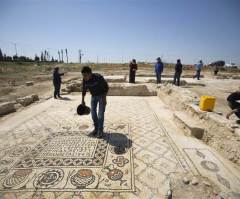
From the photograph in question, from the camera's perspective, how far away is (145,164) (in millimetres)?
2928

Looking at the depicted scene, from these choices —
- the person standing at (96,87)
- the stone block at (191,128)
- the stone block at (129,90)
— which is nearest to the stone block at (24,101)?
the stone block at (129,90)

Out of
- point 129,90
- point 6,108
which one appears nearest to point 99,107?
point 6,108

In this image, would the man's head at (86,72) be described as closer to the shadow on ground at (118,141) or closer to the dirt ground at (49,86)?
the shadow on ground at (118,141)

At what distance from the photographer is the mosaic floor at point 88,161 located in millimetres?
2375

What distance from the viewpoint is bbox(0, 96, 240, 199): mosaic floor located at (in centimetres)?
238

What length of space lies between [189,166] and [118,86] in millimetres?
7051

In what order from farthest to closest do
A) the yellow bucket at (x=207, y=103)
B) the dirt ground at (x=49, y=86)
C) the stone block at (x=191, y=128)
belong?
the dirt ground at (x=49, y=86) < the yellow bucket at (x=207, y=103) < the stone block at (x=191, y=128)

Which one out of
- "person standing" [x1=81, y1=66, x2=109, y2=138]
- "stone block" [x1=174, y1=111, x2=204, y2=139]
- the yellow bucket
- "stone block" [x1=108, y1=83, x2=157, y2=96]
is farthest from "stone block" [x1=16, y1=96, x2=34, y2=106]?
the yellow bucket

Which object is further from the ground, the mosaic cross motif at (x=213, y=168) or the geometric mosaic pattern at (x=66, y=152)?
the mosaic cross motif at (x=213, y=168)

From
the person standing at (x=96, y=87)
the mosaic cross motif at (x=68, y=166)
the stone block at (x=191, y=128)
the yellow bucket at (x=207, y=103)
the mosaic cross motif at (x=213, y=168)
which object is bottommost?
the mosaic cross motif at (x=68, y=166)

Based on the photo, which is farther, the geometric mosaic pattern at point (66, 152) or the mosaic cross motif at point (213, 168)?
the geometric mosaic pattern at point (66, 152)

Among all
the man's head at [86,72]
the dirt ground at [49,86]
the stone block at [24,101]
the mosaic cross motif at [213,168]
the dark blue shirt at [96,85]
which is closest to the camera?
the mosaic cross motif at [213,168]

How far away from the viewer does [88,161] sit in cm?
302

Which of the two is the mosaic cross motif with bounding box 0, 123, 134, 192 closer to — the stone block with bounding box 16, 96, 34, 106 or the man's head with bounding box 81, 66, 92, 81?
the man's head with bounding box 81, 66, 92, 81
